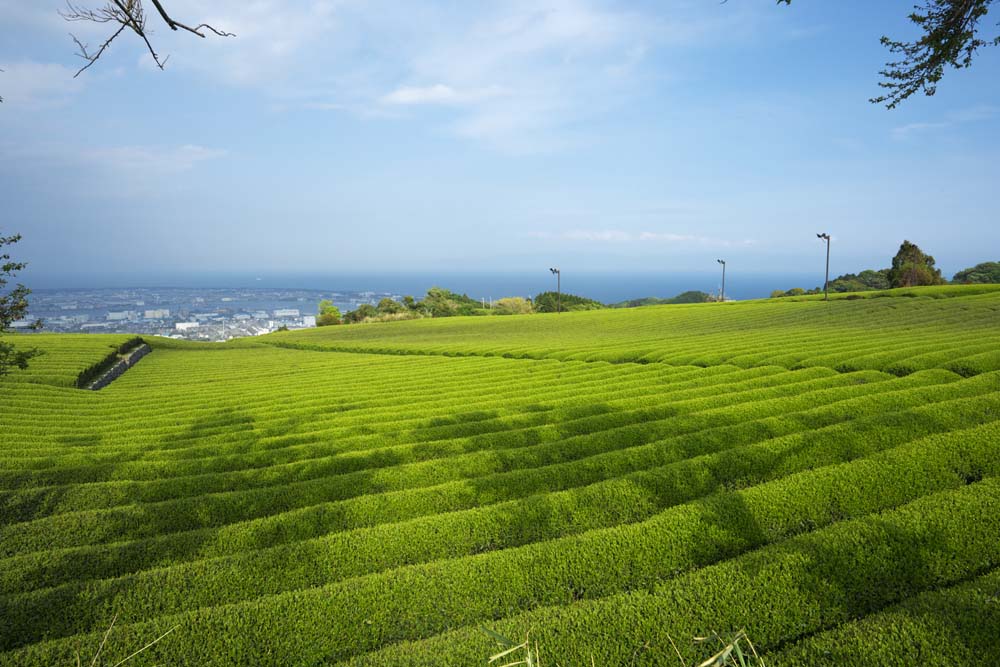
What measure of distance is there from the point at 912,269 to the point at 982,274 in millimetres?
28581

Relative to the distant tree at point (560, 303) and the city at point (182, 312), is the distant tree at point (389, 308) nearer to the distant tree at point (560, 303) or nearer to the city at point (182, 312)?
the city at point (182, 312)

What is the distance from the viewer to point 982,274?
269ft

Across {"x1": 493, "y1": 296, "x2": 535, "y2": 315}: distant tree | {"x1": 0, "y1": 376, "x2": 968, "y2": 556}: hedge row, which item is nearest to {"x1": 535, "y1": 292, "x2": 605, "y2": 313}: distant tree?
{"x1": 493, "y1": 296, "x2": 535, "y2": 315}: distant tree

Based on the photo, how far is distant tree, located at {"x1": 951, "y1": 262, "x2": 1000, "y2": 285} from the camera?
80.2m

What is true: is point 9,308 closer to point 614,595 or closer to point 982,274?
point 614,595

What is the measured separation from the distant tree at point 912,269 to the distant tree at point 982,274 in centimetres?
1860

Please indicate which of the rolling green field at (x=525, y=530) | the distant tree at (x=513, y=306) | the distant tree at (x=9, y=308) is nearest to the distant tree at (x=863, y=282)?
the distant tree at (x=513, y=306)

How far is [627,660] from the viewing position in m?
3.26

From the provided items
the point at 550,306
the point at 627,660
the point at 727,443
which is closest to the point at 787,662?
the point at 627,660

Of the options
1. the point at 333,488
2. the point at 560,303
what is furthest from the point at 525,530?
the point at 560,303

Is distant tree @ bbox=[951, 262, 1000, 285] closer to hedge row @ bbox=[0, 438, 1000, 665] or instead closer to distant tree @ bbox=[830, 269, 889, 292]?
distant tree @ bbox=[830, 269, 889, 292]

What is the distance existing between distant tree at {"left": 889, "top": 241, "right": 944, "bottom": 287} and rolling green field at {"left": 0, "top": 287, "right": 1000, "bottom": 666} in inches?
2849

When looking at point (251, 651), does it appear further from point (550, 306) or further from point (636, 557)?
point (550, 306)

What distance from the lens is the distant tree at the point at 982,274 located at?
80.2 meters
